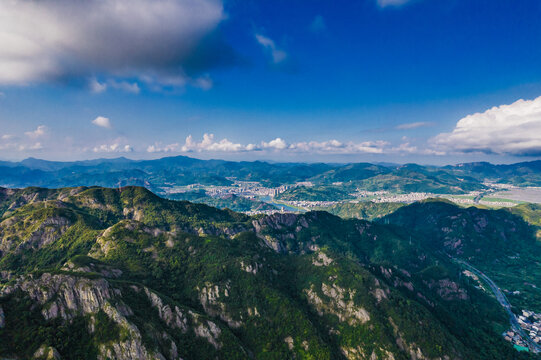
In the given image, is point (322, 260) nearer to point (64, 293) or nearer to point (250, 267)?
point (250, 267)

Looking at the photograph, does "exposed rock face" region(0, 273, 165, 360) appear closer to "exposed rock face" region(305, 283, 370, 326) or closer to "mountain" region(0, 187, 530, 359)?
"mountain" region(0, 187, 530, 359)

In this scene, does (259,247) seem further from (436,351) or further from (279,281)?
(436,351)

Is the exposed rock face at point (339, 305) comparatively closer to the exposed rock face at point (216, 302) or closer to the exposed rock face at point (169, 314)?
the exposed rock face at point (216, 302)

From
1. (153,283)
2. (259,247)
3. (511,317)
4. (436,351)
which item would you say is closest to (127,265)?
(153,283)

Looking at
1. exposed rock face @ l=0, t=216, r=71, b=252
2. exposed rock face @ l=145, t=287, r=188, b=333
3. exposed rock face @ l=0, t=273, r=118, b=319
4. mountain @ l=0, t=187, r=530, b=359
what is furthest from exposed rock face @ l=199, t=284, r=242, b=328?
exposed rock face @ l=0, t=216, r=71, b=252

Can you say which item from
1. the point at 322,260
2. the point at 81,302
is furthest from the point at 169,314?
the point at 322,260
